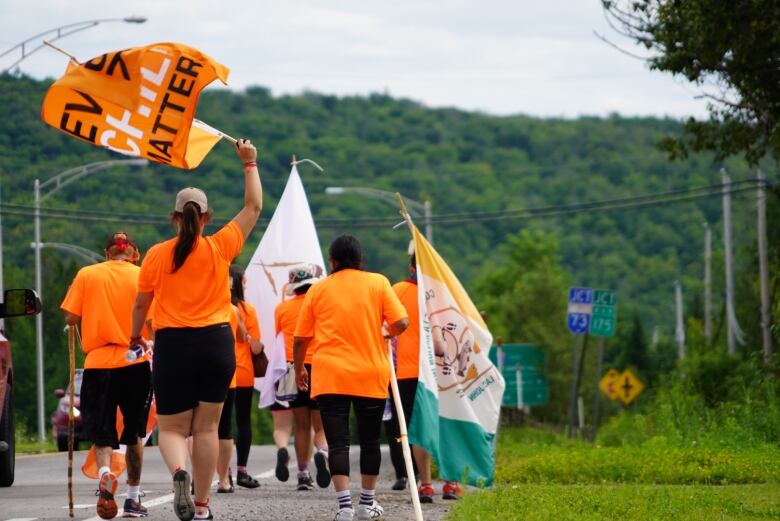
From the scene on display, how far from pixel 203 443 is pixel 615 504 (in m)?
3.33

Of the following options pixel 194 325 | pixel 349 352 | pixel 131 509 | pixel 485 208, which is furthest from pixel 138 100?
pixel 485 208

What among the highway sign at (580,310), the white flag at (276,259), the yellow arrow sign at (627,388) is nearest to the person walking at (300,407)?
the white flag at (276,259)

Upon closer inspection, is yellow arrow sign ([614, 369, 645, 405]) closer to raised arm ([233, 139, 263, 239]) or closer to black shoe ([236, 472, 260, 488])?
black shoe ([236, 472, 260, 488])

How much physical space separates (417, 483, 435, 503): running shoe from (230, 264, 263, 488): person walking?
198cm

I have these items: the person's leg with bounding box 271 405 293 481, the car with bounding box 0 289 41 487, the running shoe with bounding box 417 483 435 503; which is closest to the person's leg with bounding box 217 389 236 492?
the person's leg with bounding box 271 405 293 481

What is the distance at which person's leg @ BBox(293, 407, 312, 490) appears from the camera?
14.4m

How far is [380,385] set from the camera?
441 inches

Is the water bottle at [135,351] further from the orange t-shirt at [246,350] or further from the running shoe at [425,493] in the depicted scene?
the orange t-shirt at [246,350]

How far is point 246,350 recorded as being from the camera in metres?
14.4

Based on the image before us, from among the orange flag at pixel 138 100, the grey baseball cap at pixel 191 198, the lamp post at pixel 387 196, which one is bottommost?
the grey baseball cap at pixel 191 198

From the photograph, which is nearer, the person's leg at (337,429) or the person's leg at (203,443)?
the person's leg at (203,443)

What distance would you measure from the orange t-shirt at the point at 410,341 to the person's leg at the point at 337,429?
208 centimetres

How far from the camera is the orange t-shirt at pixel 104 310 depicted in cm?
1148

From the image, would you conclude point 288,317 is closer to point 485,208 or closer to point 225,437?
point 225,437
